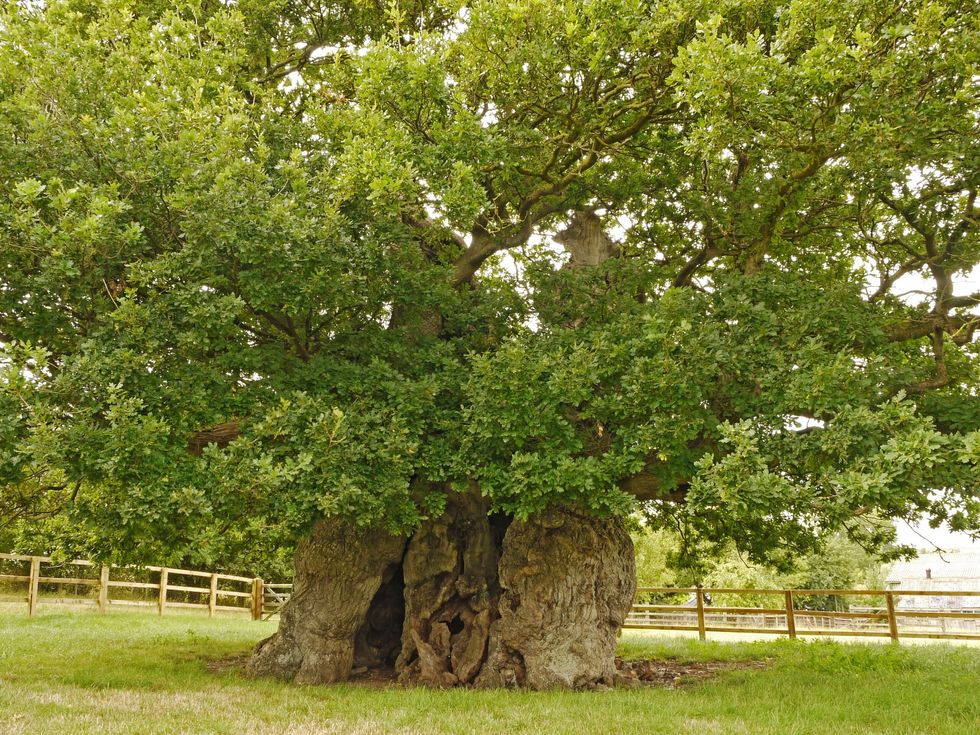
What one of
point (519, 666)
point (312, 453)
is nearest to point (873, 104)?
Result: point (312, 453)

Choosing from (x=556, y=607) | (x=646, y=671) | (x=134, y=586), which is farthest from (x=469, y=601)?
(x=134, y=586)

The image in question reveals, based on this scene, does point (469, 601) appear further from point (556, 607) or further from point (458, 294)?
point (458, 294)

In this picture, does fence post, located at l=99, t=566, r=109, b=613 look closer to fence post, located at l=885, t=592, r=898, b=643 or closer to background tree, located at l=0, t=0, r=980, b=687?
background tree, located at l=0, t=0, r=980, b=687

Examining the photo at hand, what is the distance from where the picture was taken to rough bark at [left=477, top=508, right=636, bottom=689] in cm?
1023

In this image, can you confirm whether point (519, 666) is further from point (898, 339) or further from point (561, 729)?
point (898, 339)

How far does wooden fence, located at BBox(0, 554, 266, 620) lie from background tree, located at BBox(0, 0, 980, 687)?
8.27m

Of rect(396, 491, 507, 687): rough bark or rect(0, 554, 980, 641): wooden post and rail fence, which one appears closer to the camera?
rect(396, 491, 507, 687): rough bark

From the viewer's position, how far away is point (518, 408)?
27.5 feet

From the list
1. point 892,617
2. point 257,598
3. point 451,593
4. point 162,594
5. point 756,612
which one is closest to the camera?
point 451,593

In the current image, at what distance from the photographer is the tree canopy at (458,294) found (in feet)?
24.1

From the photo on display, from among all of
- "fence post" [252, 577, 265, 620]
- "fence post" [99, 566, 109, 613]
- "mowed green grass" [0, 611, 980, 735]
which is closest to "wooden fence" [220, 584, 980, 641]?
"mowed green grass" [0, 611, 980, 735]

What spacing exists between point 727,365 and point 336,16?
9.02m

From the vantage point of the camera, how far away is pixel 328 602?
36.4ft

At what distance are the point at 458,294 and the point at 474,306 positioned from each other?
1.40 feet
